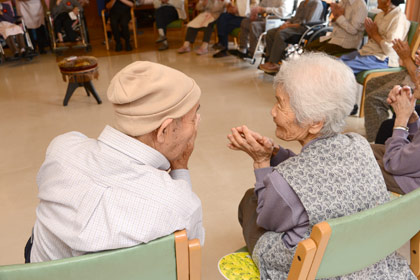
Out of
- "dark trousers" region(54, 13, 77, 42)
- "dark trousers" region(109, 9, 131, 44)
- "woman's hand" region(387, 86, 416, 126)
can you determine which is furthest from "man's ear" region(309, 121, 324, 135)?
"dark trousers" region(54, 13, 77, 42)

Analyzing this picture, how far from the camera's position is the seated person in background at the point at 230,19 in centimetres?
557

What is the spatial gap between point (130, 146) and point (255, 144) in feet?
1.88

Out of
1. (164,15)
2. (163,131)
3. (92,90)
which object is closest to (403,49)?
(163,131)

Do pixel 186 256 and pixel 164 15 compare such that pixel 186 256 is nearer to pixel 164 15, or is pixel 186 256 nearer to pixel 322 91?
pixel 322 91

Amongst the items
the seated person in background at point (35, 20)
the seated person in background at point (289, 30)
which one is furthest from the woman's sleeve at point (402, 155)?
the seated person in background at point (35, 20)

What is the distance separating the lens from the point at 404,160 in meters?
1.55

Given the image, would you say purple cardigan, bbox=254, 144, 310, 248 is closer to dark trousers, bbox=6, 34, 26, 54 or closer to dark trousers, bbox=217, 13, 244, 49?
dark trousers, bbox=217, 13, 244, 49

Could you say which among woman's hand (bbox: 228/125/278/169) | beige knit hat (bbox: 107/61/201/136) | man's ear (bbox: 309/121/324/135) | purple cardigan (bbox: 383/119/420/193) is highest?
beige knit hat (bbox: 107/61/201/136)

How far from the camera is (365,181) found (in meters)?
1.21

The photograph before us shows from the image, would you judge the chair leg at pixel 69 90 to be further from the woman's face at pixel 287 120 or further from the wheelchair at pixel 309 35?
the woman's face at pixel 287 120

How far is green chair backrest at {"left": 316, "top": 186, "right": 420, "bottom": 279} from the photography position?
98cm

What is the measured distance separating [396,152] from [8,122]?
3637 mm

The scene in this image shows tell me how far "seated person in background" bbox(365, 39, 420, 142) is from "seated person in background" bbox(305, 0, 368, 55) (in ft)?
2.76

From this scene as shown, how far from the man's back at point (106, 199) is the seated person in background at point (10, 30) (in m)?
5.56
